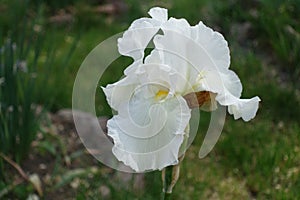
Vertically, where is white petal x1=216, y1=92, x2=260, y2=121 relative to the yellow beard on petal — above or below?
below

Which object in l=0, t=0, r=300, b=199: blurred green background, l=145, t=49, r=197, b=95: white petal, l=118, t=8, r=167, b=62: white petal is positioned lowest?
l=0, t=0, r=300, b=199: blurred green background

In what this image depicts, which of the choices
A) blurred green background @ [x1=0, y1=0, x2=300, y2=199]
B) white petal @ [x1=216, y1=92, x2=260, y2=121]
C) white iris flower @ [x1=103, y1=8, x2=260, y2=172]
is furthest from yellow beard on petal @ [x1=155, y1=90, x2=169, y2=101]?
blurred green background @ [x1=0, y1=0, x2=300, y2=199]

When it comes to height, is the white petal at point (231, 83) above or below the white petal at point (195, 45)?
below

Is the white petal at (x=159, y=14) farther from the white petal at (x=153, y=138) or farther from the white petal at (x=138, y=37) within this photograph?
the white petal at (x=153, y=138)

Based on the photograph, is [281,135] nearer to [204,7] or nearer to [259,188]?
[259,188]

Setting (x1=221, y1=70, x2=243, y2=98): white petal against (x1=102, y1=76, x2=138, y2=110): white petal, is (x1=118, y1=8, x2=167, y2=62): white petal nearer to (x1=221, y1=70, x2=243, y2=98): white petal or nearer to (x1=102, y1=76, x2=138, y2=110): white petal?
(x1=102, y1=76, x2=138, y2=110): white petal

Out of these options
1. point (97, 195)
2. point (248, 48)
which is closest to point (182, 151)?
point (97, 195)

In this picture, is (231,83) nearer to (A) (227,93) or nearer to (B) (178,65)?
(A) (227,93)

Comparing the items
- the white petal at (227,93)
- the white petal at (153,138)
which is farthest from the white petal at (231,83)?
the white petal at (153,138)
